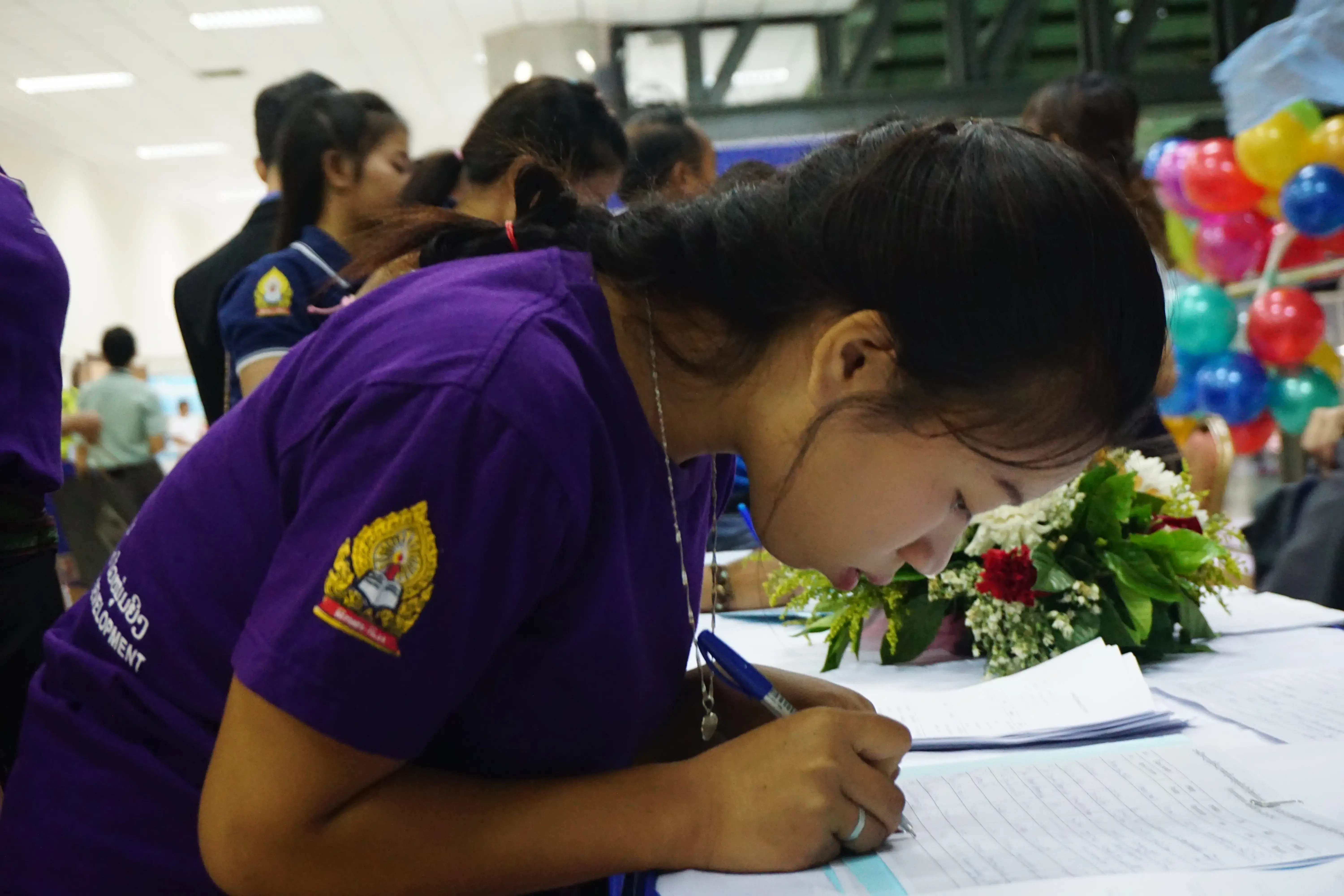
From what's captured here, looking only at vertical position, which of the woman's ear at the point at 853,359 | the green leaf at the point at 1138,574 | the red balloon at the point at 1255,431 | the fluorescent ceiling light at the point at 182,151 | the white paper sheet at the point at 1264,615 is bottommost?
the red balloon at the point at 1255,431

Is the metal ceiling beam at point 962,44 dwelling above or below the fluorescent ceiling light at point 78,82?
below

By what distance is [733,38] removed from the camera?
7.11 meters

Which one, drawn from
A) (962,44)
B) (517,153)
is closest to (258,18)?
(962,44)

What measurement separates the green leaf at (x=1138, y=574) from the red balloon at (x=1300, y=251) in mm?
2854

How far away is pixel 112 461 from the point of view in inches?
195

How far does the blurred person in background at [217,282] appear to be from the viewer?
2320 millimetres

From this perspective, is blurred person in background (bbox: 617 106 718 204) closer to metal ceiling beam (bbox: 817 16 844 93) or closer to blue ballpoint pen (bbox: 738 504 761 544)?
blue ballpoint pen (bbox: 738 504 761 544)

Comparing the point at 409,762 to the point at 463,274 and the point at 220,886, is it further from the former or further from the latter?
the point at 463,274

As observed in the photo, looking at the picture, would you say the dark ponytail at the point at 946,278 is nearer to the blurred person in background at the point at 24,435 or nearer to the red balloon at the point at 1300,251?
the blurred person in background at the point at 24,435

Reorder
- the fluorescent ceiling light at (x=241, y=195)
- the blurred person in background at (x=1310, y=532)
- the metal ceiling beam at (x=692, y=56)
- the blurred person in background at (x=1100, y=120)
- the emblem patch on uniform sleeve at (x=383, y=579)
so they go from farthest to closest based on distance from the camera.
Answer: the fluorescent ceiling light at (x=241, y=195), the metal ceiling beam at (x=692, y=56), the blurred person in background at (x=1100, y=120), the blurred person in background at (x=1310, y=532), the emblem patch on uniform sleeve at (x=383, y=579)

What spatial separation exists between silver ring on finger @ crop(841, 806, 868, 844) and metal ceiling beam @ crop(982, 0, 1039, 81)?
234 inches

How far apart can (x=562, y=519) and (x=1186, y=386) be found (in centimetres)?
376

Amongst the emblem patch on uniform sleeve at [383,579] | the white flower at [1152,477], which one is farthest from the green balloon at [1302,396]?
the emblem patch on uniform sleeve at [383,579]

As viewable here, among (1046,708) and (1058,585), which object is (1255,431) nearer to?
(1058,585)
